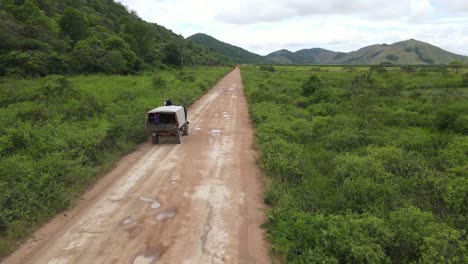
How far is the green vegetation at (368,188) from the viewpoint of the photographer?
6363mm

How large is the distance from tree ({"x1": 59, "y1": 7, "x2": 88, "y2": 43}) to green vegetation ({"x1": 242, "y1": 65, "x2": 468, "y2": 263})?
4262 centimetres

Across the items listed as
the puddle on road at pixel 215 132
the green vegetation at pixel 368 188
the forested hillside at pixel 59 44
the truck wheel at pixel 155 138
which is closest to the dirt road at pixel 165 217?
the green vegetation at pixel 368 188

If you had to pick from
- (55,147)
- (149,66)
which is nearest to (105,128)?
(55,147)

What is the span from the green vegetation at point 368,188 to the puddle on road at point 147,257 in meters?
2.58

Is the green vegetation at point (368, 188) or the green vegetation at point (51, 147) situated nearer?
the green vegetation at point (368, 188)

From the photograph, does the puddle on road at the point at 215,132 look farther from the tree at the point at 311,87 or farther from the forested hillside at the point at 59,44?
the forested hillside at the point at 59,44

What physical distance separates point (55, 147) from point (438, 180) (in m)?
12.7

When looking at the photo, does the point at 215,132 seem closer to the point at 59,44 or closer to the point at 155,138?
the point at 155,138

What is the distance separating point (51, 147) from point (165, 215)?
19.4 feet

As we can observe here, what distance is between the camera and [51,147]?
11.6m

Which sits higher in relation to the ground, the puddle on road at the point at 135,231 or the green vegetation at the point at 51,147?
the green vegetation at the point at 51,147

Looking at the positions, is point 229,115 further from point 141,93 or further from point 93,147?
point 93,147

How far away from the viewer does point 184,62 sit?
3150 inches

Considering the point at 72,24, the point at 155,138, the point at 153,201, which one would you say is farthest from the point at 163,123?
the point at 72,24
